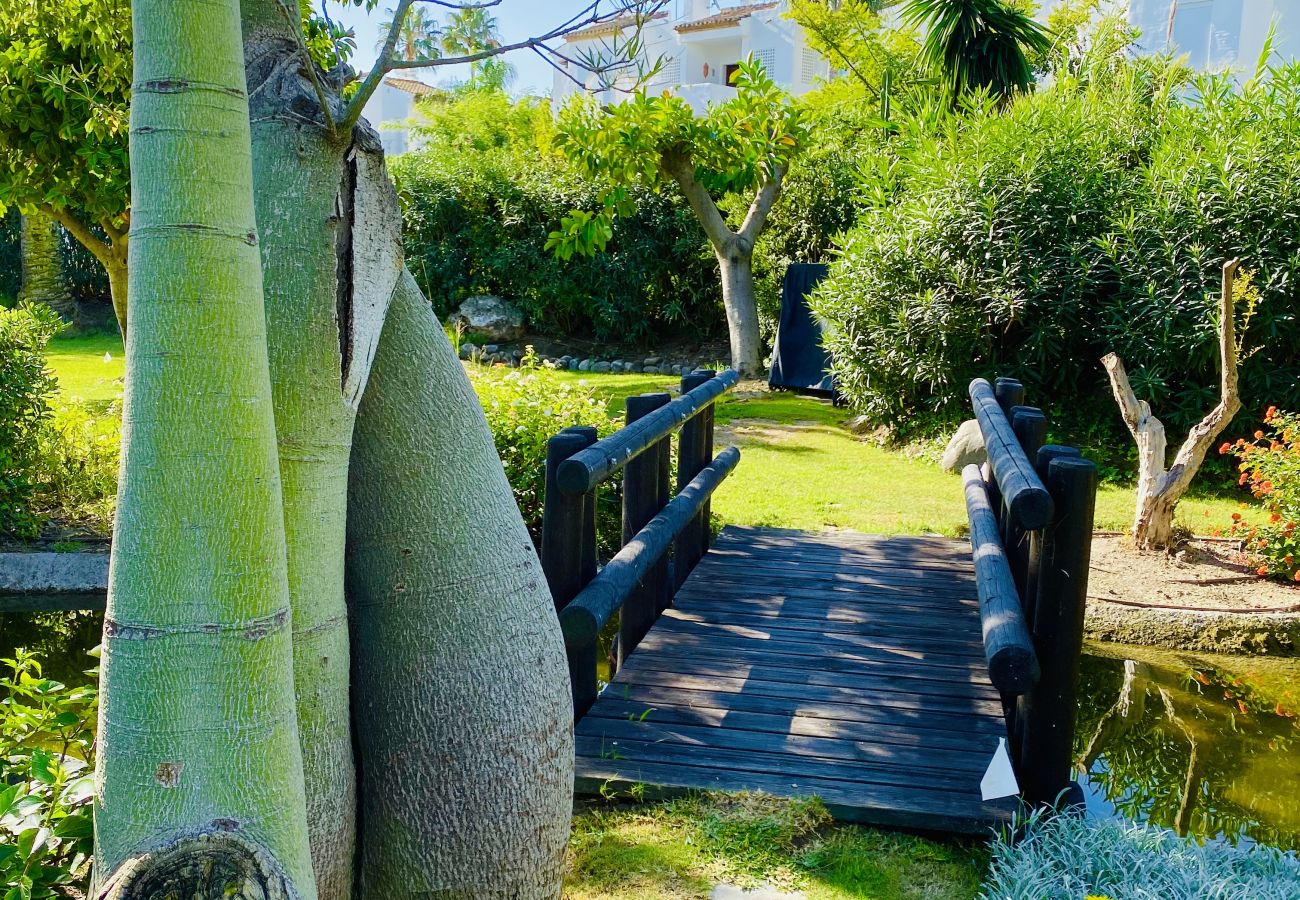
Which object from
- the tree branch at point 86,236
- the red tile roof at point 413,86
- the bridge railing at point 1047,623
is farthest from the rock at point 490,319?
the red tile roof at point 413,86

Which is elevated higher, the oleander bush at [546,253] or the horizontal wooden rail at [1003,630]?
the oleander bush at [546,253]

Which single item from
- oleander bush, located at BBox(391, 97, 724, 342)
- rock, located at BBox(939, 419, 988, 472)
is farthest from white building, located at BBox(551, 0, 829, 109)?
rock, located at BBox(939, 419, 988, 472)

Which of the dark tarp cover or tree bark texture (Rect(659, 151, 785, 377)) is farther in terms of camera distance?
the dark tarp cover

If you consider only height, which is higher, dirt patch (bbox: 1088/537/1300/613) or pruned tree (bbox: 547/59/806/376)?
pruned tree (bbox: 547/59/806/376)

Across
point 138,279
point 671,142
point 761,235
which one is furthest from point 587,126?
point 138,279

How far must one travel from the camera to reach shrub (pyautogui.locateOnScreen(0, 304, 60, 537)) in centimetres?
701

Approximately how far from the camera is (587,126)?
12.6 metres

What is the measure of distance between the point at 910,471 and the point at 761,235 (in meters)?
7.16

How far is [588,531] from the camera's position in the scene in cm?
391

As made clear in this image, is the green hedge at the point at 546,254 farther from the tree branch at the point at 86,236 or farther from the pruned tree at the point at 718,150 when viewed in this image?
the tree branch at the point at 86,236

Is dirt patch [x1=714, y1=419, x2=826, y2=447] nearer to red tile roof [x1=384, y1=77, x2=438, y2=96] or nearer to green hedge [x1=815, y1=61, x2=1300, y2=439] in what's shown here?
green hedge [x1=815, y1=61, x2=1300, y2=439]

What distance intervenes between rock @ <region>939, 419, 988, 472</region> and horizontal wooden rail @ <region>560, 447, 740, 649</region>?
5.01 metres

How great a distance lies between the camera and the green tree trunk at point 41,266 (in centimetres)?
1808

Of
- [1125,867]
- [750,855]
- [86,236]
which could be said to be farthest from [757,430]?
[1125,867]
